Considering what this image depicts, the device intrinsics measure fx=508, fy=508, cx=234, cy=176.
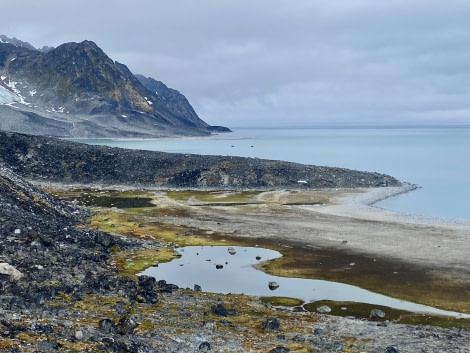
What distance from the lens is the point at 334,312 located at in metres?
40.1

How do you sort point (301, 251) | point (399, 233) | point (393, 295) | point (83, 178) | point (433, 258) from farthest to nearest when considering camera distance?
point (83, 178) < point (399, 233) < point (301, 251) < point (433, 258) < point (393, 295)

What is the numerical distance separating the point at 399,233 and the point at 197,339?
47993 millimetres

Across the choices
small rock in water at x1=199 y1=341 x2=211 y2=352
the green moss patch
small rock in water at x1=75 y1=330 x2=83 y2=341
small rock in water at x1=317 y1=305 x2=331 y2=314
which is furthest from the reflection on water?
small rock in water at x1=75 y1=330 x2=83 y2=341

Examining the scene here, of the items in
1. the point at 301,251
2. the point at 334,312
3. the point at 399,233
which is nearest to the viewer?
the point at 334,312

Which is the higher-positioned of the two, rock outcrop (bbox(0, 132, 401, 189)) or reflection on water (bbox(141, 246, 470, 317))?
rock outcrop (bbox(0, 132, 401, 189))

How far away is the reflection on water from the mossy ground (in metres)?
1.51

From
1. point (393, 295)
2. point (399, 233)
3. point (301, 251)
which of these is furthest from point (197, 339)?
point (399, 233)

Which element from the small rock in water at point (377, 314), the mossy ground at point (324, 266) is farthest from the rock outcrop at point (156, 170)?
the small rock in water at point (377, 314)

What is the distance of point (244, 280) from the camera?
162ft

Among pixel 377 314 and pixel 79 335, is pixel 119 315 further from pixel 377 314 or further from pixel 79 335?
pixel 377 314

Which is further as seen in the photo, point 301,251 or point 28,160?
point 28,160

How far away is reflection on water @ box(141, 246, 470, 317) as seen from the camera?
44.3 meters

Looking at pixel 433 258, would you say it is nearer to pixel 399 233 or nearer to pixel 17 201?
pixel 399 233

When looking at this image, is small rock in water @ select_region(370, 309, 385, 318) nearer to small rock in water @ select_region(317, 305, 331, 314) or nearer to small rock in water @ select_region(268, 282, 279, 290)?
small rock in water @ select_region(317, 305, 331, 314)
